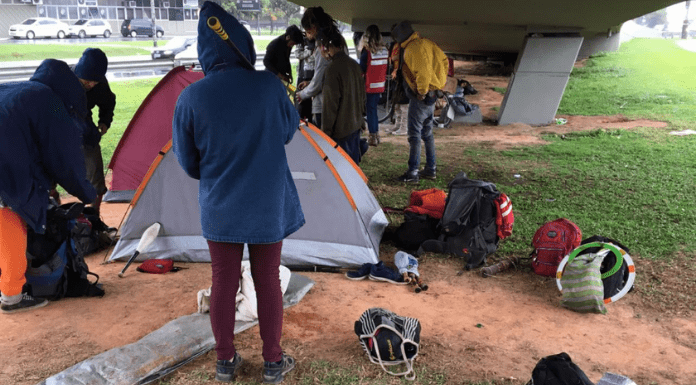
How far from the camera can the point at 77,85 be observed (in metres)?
4.37

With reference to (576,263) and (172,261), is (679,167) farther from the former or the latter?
(172,261)

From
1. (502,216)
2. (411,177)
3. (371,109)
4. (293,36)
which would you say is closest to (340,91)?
(293,36)

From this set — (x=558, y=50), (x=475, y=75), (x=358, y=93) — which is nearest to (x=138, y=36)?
(x=475, y=75)

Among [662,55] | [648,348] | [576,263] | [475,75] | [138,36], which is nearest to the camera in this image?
[648,348]

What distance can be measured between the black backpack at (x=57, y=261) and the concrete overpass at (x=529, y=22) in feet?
27.5

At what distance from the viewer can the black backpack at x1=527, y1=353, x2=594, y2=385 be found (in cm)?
266

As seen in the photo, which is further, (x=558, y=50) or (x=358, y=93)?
(x=558, y=50)

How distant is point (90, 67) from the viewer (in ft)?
17.1

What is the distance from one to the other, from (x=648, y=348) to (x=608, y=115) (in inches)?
428

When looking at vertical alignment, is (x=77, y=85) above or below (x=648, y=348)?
above

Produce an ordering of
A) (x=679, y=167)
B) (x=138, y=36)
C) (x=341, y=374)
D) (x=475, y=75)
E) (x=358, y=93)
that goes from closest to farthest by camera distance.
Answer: (x=341, y=374) → (x=358, y=93) → (x=679, y=167) → (x=475, y=75) → (x=138, y=36)

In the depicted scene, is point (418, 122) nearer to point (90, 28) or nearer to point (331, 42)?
point (331, 42)

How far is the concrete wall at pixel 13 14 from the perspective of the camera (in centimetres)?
2236

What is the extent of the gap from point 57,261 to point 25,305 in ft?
1.20
